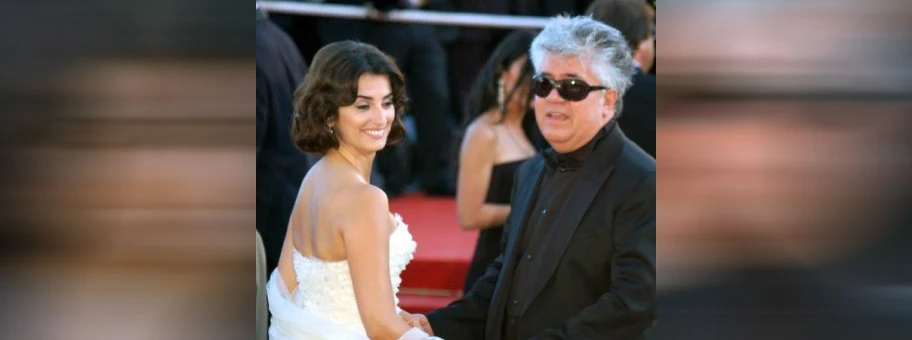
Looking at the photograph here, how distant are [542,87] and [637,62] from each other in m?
1.10

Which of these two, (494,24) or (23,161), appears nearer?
(23,161)

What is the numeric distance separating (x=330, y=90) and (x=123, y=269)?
3.94 feet

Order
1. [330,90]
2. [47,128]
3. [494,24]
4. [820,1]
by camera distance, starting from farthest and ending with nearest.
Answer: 1. [494,24]
2. [330,90]
3. [47,128]
4. [820,1]

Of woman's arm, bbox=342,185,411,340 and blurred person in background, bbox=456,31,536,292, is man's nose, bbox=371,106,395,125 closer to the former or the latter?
woman's arm, bbox=342,185,411,340

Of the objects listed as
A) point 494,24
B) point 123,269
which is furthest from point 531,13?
point 123,269

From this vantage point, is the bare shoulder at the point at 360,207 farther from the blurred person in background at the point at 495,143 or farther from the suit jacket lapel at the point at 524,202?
the blurred person in background at the point at 495,143

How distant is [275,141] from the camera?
3.85m

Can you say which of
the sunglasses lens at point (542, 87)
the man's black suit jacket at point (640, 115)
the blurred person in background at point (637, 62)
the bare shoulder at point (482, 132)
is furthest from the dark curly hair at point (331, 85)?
the bare shoulder at point (482, 132)

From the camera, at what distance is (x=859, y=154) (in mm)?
1190

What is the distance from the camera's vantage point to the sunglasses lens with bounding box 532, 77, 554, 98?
2625 millimetres

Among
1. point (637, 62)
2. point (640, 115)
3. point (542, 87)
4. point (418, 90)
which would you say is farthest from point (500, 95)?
point (418, 90)

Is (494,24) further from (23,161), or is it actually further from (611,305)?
(23,161)

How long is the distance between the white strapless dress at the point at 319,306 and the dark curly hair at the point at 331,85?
255 mm

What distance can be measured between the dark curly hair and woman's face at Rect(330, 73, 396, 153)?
0.01 metres
